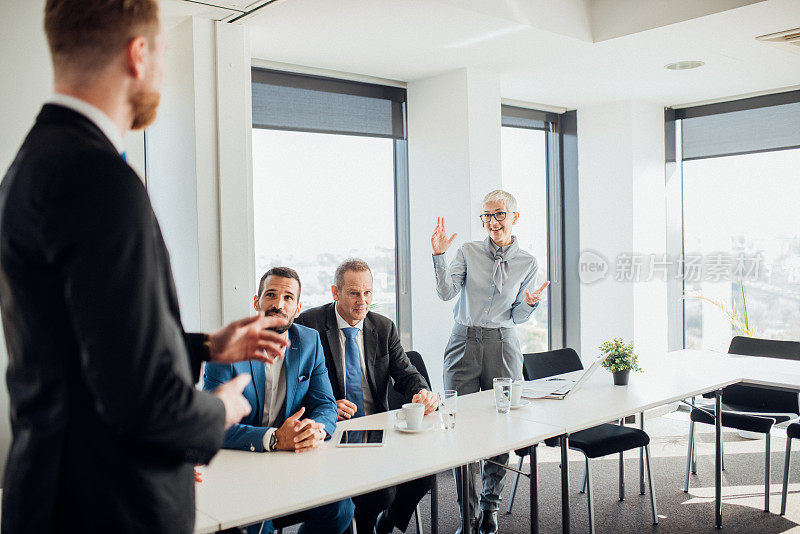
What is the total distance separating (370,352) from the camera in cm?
332

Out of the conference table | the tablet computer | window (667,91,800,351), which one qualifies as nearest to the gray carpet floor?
the conference table

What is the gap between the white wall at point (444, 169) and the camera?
15.9 ft

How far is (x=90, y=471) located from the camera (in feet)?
3.33

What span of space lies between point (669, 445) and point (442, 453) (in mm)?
3718

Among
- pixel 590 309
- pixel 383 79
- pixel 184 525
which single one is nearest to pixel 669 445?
pixel 590 309

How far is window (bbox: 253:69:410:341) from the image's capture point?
4.55 meters

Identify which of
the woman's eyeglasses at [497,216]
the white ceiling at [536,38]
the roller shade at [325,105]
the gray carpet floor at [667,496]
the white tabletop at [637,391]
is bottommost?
the gray carpet floor at [667,496]

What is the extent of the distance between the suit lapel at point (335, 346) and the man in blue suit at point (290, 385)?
13.4 inches

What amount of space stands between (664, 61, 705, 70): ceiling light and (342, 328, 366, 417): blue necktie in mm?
3207

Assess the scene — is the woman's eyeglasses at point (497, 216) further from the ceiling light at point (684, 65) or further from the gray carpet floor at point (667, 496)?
the ceiling light at point (684, 65)

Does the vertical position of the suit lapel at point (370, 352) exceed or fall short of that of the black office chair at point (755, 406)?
it exceeds it

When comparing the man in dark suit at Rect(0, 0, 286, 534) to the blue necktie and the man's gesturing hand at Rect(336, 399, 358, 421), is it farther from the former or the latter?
the blue necktie

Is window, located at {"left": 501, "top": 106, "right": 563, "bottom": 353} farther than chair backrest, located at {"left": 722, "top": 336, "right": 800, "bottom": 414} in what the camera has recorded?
Yes

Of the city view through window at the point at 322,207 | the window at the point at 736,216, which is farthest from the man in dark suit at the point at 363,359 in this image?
the window at the point at 736,216
